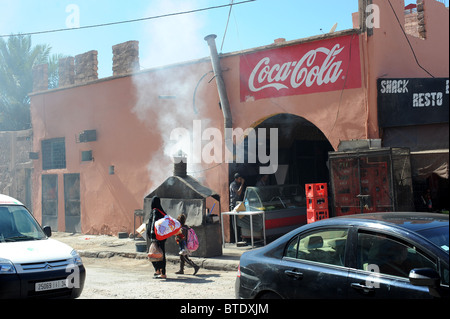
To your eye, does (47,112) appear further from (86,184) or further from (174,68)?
(174,68)

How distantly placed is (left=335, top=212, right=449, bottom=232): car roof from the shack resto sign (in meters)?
8.08

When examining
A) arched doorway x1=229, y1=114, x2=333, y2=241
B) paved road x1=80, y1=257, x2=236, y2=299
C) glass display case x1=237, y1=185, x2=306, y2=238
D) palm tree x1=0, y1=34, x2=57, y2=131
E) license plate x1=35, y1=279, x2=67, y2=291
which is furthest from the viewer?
palm tree x1=0, y1=34, x2=57, y2=131

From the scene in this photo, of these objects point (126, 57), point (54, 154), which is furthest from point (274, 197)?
point (54, 154)

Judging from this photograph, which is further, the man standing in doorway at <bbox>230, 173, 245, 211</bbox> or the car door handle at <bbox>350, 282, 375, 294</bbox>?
the man standing in doorway at <bbox>230, 173, 245, 211</bbox>

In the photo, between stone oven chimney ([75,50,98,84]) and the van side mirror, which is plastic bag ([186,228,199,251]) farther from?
stone oven chimney ([75,50,98,84])

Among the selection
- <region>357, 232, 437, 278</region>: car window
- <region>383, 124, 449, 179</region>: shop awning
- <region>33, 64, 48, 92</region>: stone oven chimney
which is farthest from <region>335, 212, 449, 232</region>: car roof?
<region>33, 64, 48, 92</region>: stone oven chimney

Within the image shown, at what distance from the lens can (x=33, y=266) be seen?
21.8ft

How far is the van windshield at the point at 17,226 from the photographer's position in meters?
7.54

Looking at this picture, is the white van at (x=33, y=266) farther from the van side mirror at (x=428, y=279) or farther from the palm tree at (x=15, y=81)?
the palm tree at (x=15, y=81)

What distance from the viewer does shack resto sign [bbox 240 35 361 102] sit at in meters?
12.7

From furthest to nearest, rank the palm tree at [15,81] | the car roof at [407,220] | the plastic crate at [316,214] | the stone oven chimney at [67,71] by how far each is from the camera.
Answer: the palm tree at [15,81]
the stone oven chimney at [67,71]
the plastic crate at [316,214]
the car roof at [407,220]

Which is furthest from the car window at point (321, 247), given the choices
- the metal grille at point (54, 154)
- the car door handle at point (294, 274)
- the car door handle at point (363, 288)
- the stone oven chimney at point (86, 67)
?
the metal grille at point (54, 154)

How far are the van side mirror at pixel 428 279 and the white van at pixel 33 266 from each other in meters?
4.80

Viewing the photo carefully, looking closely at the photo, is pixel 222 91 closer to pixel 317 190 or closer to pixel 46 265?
pixel 317 190
